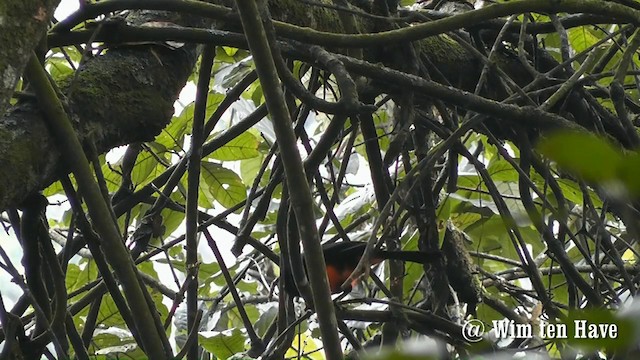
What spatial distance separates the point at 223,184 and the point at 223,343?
63 cm

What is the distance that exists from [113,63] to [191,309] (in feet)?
1.36

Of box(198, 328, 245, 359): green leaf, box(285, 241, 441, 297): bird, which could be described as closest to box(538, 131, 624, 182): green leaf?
box(198, 328, 245, 359): green leaf

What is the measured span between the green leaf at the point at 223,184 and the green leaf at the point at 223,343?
607mm

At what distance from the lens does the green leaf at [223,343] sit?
123 centimetres

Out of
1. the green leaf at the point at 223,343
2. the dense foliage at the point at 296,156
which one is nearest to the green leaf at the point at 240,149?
the dense foliage at the point at 296,156

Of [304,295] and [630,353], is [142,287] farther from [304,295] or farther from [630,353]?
[630,353]

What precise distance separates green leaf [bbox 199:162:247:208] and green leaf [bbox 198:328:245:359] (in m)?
0.61

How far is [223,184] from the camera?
1812 millimetres

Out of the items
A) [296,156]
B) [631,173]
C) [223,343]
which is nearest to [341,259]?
[223,343]

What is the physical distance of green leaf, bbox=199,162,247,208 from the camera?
5.86 ft

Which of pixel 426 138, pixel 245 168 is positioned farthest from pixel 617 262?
pixel 245 168

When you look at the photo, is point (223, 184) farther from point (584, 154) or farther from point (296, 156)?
point (584, 154)

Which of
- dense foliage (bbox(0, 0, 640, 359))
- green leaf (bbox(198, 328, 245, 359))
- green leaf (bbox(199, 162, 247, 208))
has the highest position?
green leaf (bbox(199, 162, 247, 208))

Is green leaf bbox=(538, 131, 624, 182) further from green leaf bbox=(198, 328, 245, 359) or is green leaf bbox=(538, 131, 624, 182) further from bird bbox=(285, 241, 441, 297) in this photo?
bird bbox=(285, 241, 441, 297)
